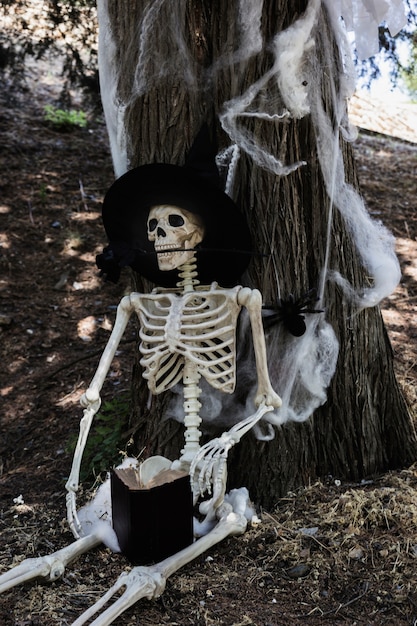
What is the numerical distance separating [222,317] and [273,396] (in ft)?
1.30

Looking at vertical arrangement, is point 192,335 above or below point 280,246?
below

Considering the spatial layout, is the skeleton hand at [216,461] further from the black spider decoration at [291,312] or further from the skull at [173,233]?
the skull at [173,233]

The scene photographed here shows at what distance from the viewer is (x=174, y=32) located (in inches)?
133

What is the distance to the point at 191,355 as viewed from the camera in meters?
3.13

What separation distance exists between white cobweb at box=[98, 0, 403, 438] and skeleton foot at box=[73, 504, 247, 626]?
1.72ft

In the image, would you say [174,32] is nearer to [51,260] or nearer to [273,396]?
[273,396]

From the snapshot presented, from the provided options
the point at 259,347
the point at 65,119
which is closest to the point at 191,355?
the point at 259,347

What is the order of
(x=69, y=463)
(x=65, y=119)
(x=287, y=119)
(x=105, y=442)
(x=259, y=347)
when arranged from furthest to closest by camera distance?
(x=65, y=119), (x=69, y=463), (x=105, y=442), (x=287, y=119), (x=259, y=347)

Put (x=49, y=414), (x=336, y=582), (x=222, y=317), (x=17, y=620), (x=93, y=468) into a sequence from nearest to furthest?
(x=17, y=620)
(x=336, y=582)
(x=222, y=317)
(x=93, y=468)
(x=49, y=414)

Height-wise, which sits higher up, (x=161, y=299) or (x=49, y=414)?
(x=161, y=299)

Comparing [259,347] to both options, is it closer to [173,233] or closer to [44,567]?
[173,233]

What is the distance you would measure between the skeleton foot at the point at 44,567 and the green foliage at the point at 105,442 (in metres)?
0.74

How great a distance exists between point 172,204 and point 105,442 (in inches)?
54.4

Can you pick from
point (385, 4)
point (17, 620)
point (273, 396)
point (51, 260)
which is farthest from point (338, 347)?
point (51, 260)
